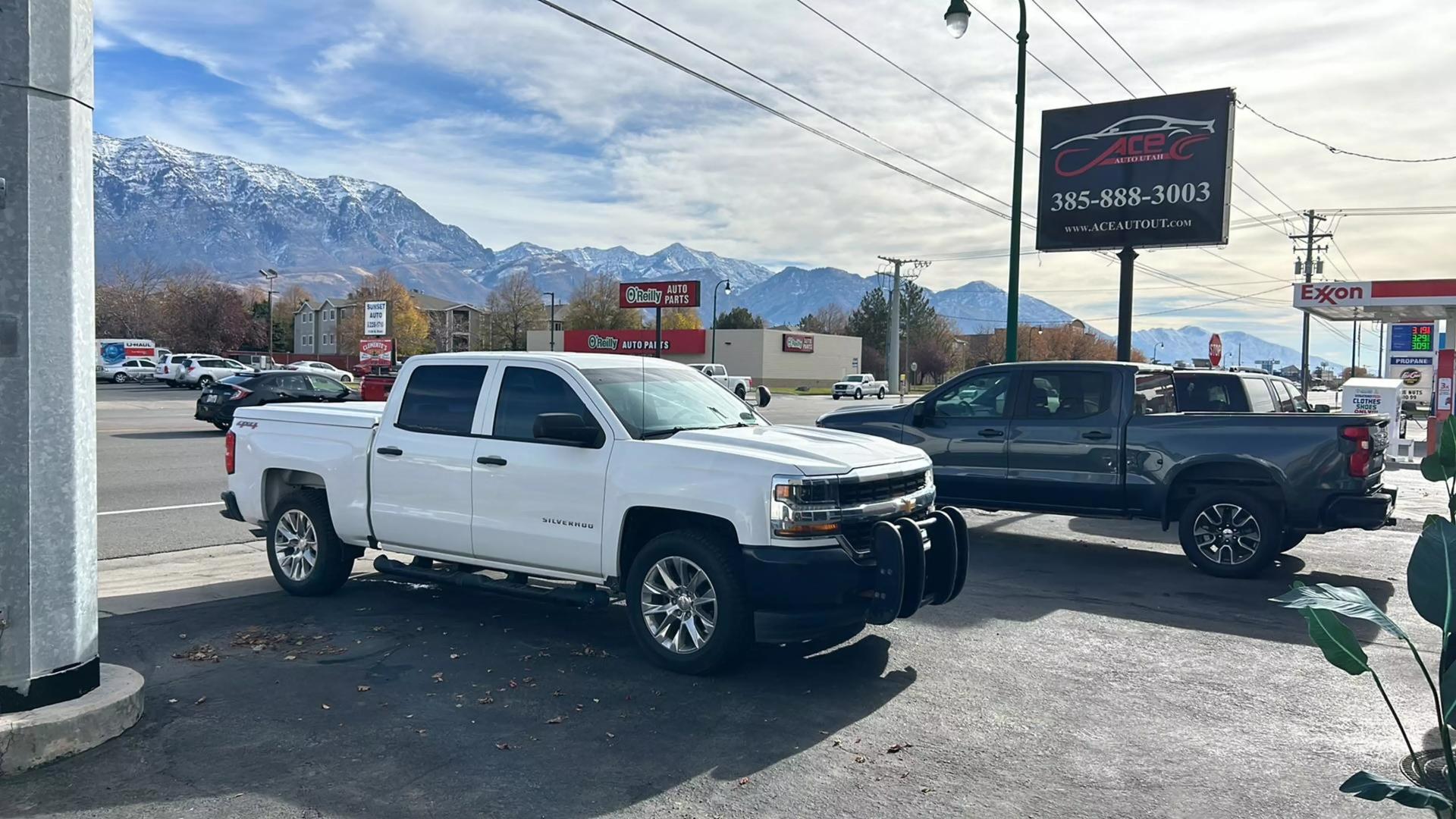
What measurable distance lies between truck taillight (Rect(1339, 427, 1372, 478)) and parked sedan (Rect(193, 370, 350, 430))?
22.4 meters

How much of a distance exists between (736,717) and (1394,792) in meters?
3.48

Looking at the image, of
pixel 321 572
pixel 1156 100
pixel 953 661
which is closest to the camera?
pixel 953 661

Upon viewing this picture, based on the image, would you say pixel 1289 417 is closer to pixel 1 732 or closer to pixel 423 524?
pixel 423 524

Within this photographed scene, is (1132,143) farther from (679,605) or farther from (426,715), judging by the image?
(426,715)

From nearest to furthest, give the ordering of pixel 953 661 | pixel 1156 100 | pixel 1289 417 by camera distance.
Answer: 1. pixel 953 661
2. pixel 1289 417
3. pixel 1156 100

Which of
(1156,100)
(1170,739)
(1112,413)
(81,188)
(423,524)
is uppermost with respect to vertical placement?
(1156,100)

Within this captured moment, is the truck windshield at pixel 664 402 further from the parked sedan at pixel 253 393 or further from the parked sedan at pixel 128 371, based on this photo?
the parked sedan at pixel 128 371

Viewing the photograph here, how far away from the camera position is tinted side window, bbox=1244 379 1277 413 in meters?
12.4

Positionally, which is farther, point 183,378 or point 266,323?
point 266,323

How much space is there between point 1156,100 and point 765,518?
18490mm

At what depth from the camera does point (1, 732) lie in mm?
4320

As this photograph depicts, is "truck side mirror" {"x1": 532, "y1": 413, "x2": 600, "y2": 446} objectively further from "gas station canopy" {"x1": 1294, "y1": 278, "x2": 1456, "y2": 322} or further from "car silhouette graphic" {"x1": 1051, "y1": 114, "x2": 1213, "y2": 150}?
"gas station canopy" {"x1": 1294, "y1": 278, "x2": 1456, "y2": 322}

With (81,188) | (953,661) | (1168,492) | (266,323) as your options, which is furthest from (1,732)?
(266,323)

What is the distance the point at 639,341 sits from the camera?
82625 mm
